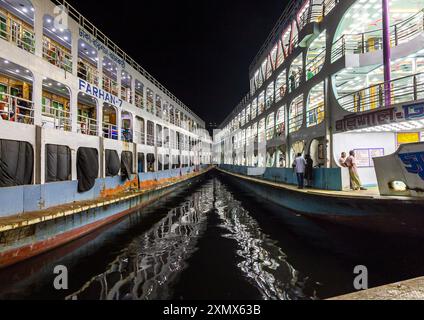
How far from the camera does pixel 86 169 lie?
34.8 feet

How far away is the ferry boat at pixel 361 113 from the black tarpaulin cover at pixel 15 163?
37.4 ft

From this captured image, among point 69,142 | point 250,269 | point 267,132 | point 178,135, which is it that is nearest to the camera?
point 250,269

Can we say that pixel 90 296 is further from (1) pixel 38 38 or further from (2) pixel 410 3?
(2) pixel 410 3

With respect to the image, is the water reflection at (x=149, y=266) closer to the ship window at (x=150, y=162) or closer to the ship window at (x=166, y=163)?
the ship window at (x=150, y=162)

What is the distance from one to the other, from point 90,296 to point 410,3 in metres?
18.0

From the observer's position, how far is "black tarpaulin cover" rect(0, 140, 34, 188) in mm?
7074

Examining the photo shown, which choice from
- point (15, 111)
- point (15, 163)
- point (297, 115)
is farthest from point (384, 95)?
point (15, 163)

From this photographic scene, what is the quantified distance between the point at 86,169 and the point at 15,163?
10.6 ft

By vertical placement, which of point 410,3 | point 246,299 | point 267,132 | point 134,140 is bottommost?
point 246,299

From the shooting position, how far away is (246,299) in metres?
4.76

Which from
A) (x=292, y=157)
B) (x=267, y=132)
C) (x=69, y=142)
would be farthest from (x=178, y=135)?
(x=69, y=142)

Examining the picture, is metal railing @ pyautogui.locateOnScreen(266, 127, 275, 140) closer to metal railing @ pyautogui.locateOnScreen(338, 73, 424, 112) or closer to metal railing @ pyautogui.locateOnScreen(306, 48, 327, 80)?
metal railing @ pyautogui.locateOnScreen(306, 48, 327, 80)

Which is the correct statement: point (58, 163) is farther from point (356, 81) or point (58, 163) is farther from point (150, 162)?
point (356, 81)

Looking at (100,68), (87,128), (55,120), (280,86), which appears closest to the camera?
(55,120)
